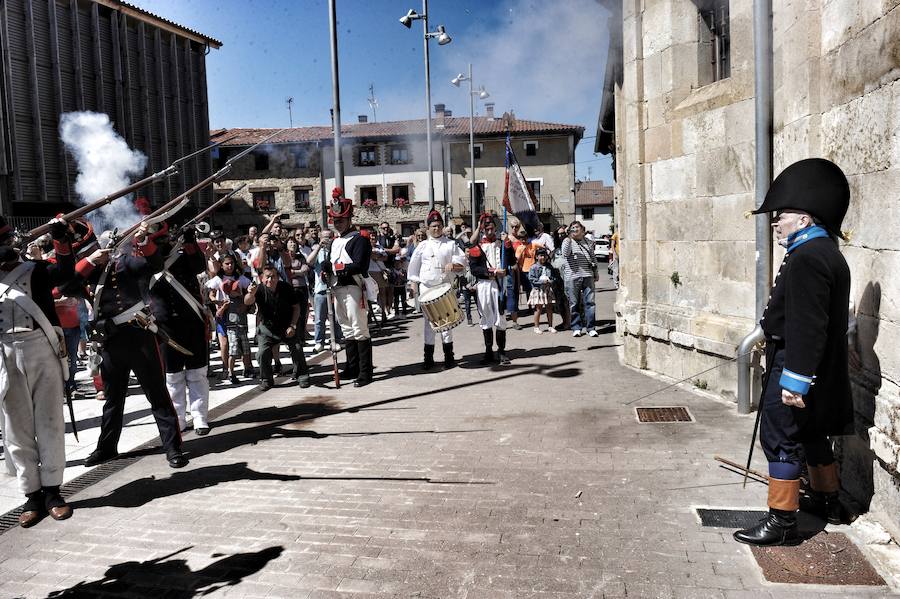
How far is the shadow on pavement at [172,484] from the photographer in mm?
5016

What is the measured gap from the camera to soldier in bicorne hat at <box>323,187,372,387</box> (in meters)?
8.68

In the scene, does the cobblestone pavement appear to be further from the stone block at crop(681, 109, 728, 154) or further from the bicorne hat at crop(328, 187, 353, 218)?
the stone block at crop(681, 109, 728, 154)

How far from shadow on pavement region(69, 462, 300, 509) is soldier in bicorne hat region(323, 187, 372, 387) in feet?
10.2

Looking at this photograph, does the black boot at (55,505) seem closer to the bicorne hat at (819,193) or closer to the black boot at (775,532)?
Result: the black boot at (775,532)

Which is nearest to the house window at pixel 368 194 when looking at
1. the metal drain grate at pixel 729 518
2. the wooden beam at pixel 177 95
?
the wooden beam at pixel 177 95

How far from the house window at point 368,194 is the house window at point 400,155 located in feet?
7.87

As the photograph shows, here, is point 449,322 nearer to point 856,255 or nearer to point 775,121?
point 775,121

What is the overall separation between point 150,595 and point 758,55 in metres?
6.11

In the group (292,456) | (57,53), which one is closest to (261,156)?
(57,53)

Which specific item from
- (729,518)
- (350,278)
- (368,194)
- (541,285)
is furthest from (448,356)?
(368,194)

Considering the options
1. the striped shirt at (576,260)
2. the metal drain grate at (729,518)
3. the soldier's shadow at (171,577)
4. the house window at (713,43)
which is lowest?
Result: the soldier's shadow at (171,577)

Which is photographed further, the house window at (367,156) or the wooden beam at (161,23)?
the house window at (367,156)

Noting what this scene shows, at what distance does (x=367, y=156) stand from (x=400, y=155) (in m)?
2.43

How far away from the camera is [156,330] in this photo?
599 cm
